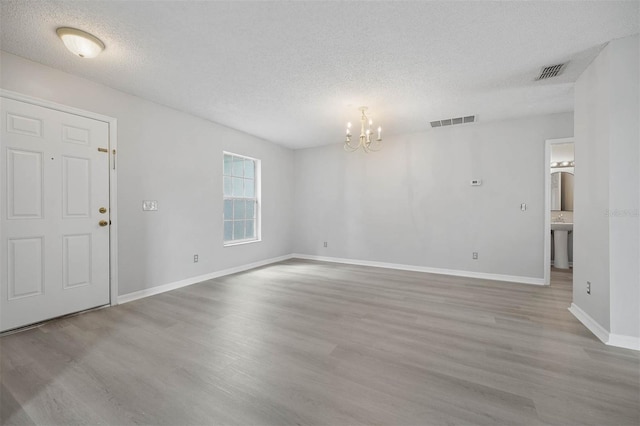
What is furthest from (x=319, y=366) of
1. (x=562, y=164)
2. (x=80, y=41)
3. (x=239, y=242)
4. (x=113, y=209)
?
(x=562, y=164)

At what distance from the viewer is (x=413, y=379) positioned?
179cm

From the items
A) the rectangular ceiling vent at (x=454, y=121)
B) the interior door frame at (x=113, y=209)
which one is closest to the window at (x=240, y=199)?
the interior door frame at (x=113, y=209)

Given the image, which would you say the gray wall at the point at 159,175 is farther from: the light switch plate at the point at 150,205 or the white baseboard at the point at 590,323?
the white baseboard at the point at 590,323

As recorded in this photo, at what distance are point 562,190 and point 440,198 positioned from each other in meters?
3.71

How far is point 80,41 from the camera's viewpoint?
224 centimetres

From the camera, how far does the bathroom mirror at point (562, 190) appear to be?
6070 millimetres

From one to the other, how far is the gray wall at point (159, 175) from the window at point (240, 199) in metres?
0.26

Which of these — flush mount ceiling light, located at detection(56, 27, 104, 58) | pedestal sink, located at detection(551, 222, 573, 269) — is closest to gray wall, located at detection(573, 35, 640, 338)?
pedestal sink, located at detection(551, 222, 573, 269)

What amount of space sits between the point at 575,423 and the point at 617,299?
153 centimetres

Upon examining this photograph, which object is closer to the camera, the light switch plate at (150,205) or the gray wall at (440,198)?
the light switch plate at (150,205)

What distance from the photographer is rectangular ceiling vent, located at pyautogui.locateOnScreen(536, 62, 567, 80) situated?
9.02ft

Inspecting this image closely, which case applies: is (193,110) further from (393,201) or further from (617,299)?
(617,299)

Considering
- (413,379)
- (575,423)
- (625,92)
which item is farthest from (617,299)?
(413,379)

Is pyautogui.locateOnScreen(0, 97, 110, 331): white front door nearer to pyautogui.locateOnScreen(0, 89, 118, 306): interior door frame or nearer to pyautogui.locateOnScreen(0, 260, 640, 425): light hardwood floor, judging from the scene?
pyautogui.locateOnScreen(0, 89, 118, 306): interior door frame
